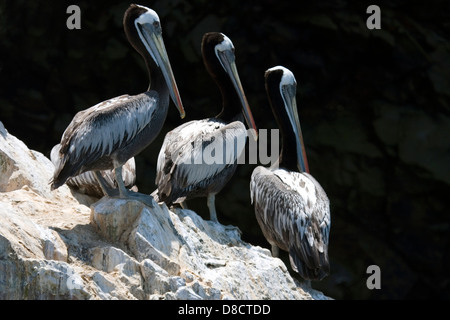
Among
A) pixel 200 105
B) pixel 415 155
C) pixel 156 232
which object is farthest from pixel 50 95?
pixel 156 232

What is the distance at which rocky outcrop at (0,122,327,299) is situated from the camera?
16.0 feet

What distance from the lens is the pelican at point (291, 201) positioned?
6789 mm

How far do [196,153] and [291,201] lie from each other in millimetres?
858

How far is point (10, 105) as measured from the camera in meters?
12.2

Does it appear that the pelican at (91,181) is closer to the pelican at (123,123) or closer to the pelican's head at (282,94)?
the pelican at (123,123)

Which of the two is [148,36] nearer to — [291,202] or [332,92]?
[291,202]

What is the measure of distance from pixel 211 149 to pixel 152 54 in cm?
104

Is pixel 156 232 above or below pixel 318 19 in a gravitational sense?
below

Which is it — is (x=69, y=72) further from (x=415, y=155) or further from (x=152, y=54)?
(x=152, y=54)

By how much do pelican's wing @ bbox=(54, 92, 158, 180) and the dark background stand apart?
571cm

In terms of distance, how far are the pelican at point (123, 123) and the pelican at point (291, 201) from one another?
126 cm

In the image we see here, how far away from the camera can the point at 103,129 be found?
5.96m

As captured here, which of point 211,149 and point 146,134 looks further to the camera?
point 211,149

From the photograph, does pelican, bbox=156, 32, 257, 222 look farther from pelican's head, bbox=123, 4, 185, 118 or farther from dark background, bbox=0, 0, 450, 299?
dark background, bbox=0, 0, 450, 299
